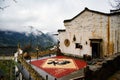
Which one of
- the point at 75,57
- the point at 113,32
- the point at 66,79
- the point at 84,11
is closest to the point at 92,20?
the point at 84,11

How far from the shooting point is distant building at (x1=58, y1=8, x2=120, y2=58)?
54.1 feet


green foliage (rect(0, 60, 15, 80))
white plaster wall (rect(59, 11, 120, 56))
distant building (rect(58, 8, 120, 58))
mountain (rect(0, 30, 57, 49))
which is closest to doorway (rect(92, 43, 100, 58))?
distant building (rect(58, 8, 120, 58))

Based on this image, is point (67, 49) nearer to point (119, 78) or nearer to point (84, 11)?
point (84, 11)

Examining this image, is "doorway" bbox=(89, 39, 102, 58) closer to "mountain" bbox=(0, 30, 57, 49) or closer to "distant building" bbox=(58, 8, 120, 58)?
"distant building" bbox=(58, 8, 120, 58)

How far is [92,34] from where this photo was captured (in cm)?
1855

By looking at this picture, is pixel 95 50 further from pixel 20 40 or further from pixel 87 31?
pixel 20 40

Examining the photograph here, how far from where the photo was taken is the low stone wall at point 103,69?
6.72 m

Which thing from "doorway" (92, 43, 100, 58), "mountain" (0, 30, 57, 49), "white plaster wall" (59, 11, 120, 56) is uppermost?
"white plaster wall" (59, 11, 120, 56)

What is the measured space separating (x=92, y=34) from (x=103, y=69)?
11.5m

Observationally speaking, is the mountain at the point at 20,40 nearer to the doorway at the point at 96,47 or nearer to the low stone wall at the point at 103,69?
the doorway at the point at 96,47

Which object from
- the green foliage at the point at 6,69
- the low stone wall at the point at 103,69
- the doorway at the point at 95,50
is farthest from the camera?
the doorway at the point at 95,50

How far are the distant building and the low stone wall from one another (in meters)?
8.32

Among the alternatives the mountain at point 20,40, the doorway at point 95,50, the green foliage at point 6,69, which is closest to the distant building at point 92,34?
the doorway at point 95,50

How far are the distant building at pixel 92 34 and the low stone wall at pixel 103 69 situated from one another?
8319 millimetres
